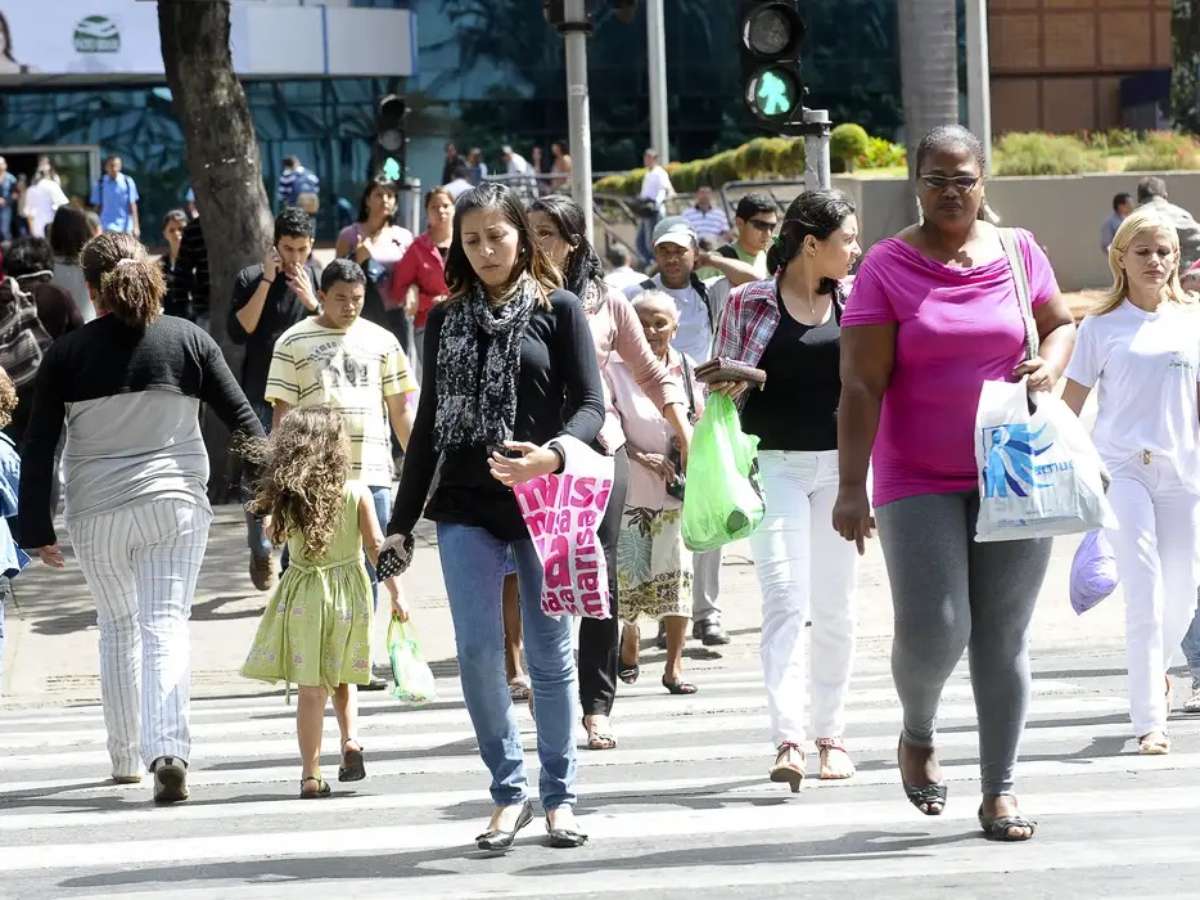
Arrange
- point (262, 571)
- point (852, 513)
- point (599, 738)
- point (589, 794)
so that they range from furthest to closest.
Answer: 1. point (262, 571)
2. point (599, 738)
3. point (589, 794)
4. point (852, 513)

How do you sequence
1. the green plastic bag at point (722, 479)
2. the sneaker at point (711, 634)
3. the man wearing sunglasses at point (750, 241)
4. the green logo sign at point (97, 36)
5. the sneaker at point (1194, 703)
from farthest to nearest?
the green logo sign at point (97, 36) → the man wearing sunglasses at point (750, 241) → the sneaker at point (711, 634) → the sneaker at point (1194, 703) → the green plastic bag at point (722, 479)

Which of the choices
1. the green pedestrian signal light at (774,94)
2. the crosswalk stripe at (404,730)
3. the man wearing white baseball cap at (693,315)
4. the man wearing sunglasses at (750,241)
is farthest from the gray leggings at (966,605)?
the green pedestrian signal light at (774,94)

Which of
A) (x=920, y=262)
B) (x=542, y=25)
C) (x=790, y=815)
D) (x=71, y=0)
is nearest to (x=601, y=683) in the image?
(x=790, y=815)

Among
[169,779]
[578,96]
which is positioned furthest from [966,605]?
[578,96]

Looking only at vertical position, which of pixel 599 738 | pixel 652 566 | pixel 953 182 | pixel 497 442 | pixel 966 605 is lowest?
pixel 599 738

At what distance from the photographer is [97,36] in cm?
4475

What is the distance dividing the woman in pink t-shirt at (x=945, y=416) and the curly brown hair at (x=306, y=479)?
229cm

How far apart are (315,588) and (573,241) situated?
1.51 m

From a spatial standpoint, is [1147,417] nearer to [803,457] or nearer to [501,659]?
[803,457]

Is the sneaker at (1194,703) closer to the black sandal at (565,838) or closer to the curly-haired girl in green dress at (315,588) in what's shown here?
the curly-haired girl in green dress at (315,588)

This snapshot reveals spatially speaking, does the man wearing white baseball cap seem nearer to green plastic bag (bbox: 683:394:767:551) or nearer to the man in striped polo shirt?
the man in striped polo shirt

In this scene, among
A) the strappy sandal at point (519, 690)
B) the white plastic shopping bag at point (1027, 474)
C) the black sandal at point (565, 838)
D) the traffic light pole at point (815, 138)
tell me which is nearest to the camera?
the white plastic shopping bag at point (1027, 474)

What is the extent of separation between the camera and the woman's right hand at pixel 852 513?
6.08 meters

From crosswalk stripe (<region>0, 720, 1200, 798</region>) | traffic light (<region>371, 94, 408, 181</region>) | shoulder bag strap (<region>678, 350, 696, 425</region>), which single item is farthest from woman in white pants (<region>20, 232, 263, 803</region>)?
traffic light (<region>371, 94, 408, 181</region>)
